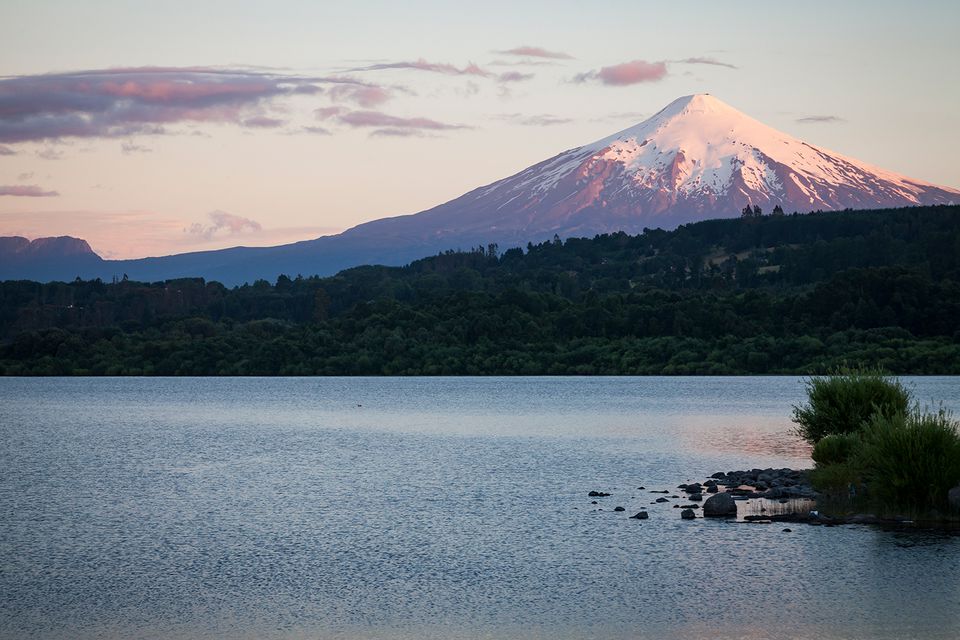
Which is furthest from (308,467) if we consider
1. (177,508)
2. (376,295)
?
(376,295)

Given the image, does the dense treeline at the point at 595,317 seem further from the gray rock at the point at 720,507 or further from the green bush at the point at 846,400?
the gray rock at the point at 720,507

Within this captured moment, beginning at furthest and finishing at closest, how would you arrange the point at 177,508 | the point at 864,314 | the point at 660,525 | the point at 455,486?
the point at 864,314
the point at 455,486
the point at 177,508
the point at 660,525

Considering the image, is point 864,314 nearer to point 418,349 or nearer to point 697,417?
point 418,349

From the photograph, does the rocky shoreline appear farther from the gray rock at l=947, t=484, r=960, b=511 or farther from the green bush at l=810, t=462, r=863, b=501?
the gray rock at l=947, t=484, r=960, b=511

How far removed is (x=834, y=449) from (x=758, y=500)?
3.43 metres

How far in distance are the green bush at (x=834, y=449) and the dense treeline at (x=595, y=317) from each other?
6167cm

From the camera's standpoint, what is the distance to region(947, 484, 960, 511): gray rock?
25031 mm

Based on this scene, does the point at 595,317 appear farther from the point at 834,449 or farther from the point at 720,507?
the point at 720,507

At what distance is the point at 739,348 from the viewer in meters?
122

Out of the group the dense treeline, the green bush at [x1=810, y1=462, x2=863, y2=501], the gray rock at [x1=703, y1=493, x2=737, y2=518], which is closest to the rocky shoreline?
the gray rock at [x1=703, y1=493, x2=737, y2=518]

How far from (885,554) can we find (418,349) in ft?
380

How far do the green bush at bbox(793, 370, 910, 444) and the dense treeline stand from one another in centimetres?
5843

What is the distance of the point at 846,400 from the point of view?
3478 centimetres

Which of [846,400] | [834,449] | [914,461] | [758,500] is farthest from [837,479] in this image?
[846,400]
